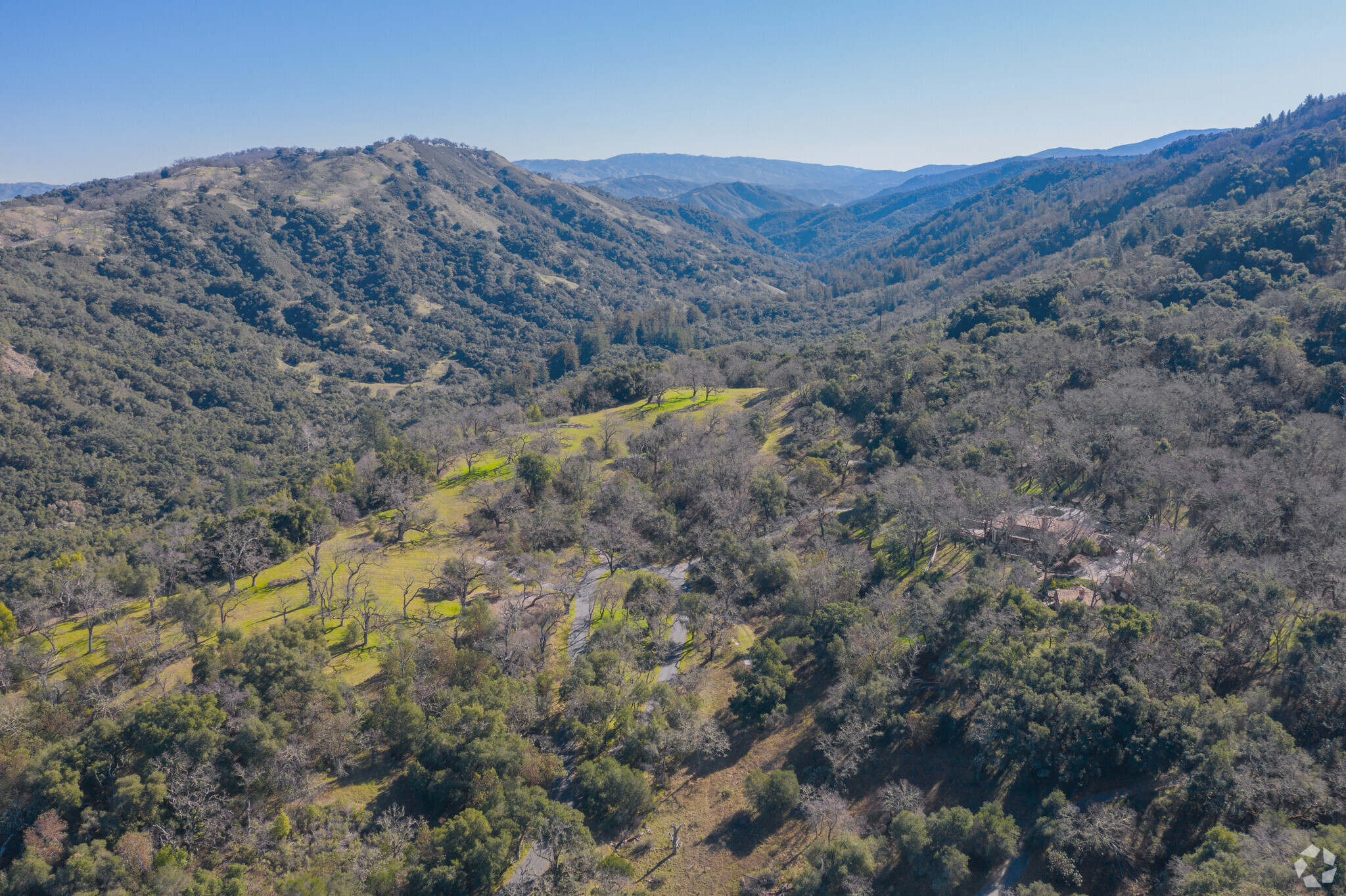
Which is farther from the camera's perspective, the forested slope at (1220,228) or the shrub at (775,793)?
the forested slope at (1220,228)

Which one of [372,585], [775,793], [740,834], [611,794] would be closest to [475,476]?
[372,585]

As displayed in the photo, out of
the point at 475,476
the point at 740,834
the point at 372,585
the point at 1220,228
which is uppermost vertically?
the point at 1220,228

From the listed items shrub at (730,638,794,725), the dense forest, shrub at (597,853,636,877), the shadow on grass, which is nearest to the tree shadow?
the dense forest

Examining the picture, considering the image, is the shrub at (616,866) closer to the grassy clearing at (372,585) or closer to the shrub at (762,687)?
the shrub at (762,687)

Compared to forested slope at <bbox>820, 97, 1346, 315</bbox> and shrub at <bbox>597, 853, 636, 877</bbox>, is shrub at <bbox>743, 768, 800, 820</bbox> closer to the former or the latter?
shrub at <bbox>597, 853, 636, 877</bbox>

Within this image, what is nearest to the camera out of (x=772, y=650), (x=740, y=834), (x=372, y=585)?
(x=740, y=834)

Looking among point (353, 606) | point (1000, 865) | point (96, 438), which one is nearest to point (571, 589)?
point (353, 606)

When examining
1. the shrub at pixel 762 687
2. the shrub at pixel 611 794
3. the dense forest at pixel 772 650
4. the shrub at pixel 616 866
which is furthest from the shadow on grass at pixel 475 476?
the shrub at pixel 616 866

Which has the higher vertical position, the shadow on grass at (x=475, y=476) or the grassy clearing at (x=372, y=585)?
the shadow on grass at (x=475, y=476)

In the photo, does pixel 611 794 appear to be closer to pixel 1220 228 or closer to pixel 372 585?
pixel 372 585
